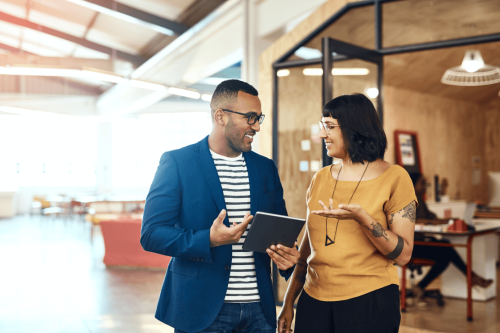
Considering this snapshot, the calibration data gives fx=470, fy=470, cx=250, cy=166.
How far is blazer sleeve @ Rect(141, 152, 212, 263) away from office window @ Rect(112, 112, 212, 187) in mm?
16388

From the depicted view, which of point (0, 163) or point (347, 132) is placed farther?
point (0, 163)

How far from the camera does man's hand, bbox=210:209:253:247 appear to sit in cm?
164

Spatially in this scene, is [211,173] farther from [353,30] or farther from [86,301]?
[86,301]

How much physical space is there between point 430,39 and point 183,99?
13.2 meters

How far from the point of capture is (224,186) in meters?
1.94

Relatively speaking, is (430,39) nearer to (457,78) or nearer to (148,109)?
(457,78)

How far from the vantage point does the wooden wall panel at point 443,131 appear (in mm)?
8188

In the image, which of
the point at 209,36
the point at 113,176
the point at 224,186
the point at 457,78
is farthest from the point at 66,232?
the point at 224,186

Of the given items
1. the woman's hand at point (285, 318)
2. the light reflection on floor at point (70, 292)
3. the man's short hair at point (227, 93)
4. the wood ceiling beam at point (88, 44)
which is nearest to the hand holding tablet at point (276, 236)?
the woman's hand at point (285, 318)

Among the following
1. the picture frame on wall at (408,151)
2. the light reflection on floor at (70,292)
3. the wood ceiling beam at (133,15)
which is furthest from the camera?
the wood ceiling beam at (133,15)

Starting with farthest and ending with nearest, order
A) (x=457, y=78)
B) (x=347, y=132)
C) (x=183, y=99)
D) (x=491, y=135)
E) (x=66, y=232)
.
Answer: (x=183, y=99), (x=66, y=232), (x=491, y=135), (x=457, y=78), (x=347, y=132)

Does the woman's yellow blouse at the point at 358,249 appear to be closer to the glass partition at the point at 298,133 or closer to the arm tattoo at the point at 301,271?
the arm tattoo at the point at 301,271

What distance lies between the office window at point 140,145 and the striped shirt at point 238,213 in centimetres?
1628

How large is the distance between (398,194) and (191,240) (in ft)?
2.61
